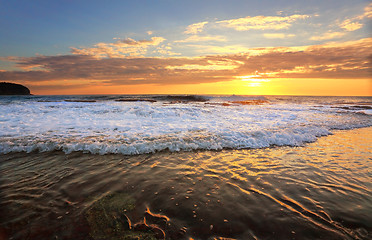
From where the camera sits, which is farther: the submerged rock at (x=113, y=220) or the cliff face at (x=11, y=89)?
the cliff face at (x=11, y=89)

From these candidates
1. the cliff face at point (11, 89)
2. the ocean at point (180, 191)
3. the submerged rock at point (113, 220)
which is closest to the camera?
the submerged rock at point (113, 220)

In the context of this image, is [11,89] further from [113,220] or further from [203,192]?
[203,192]

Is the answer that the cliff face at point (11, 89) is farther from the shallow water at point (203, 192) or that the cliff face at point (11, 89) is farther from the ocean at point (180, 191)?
the shallow water at point (203, 192)

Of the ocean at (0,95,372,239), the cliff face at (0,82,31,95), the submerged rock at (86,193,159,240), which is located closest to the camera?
the submerged rock at (86,193,159,240)

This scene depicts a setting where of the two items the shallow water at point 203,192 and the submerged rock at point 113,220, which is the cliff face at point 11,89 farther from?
the submerged rock at point 113,220

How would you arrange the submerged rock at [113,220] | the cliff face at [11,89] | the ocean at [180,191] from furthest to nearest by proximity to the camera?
the cliff face at [11,89] < the ocean at [180,191] < the submerged rock at [113,220]

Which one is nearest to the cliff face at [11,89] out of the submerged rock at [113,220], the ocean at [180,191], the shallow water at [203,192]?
the ocean at [180,191]

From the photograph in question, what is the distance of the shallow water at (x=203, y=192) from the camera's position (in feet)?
9.57

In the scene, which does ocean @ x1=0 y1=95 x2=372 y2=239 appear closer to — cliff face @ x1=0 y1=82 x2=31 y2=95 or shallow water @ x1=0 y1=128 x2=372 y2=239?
shallow water @ x1=0 y1=128 x2=372 y2=239

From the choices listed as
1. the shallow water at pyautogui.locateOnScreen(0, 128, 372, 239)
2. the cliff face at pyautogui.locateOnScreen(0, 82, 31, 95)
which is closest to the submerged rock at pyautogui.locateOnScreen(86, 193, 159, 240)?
the shallow water at pyautogui.locateOnScreen(0, 128, 372, 239)

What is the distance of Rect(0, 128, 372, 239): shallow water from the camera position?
Result: 2.92 m

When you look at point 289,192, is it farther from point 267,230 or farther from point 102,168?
point 102,168

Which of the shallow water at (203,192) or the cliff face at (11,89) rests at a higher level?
the cliff face at (11,89)

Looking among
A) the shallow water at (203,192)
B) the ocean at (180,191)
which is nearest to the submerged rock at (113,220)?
the ocean at (180,191)
